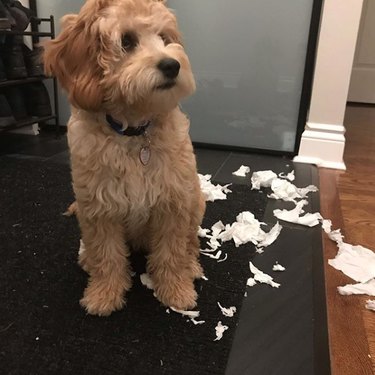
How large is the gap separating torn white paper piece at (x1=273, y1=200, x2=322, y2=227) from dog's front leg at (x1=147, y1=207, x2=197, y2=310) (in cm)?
59

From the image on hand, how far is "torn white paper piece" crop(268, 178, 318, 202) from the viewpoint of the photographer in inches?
73.3

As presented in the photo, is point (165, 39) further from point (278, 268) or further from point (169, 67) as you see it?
point (278, 268)

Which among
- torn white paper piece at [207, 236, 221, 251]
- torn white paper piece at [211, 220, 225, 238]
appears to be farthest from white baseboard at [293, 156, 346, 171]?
torn white paper piece at [207, 236, 221, 251]

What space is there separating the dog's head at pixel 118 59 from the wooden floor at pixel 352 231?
71cm

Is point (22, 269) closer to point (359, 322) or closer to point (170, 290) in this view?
point (170, 290)

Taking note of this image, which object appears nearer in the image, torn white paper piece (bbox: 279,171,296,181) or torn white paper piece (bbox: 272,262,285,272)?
torn white paper piece (bbox: 272,262,285,272)

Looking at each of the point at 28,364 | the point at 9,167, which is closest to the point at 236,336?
the point at 28,364

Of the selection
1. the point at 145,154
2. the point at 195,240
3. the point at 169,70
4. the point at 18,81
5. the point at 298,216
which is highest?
the point at 169,70

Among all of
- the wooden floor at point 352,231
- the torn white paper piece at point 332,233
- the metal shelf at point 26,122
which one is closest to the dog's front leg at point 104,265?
the wooden floor at point 352,231

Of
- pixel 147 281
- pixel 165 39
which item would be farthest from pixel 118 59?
pixel 147 281

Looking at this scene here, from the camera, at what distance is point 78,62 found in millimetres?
932

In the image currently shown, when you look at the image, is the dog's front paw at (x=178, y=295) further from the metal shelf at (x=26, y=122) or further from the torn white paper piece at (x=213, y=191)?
the metal shelf at (x=26, y=122)

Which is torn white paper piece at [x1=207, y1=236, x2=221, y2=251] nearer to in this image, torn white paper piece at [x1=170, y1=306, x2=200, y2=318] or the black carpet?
the black carpet

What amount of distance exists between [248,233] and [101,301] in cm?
61
